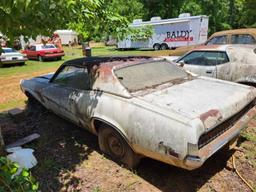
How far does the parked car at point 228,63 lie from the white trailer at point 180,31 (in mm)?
15621

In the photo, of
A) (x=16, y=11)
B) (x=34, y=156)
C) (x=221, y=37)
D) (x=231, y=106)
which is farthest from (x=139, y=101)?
(x=221, y=37)

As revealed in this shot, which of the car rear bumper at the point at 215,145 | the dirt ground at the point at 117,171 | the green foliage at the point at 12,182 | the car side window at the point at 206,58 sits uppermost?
the car side window at the point at 206,58

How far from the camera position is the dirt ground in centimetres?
353

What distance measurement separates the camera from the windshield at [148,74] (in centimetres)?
397

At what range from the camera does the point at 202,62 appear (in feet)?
22.9

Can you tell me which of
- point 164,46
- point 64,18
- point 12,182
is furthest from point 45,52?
point 12,182

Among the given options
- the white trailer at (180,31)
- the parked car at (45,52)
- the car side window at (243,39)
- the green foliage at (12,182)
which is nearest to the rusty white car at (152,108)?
the green foliage at (12,182)

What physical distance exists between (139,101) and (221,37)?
8482 mm

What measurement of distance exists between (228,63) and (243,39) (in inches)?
Answer: 178

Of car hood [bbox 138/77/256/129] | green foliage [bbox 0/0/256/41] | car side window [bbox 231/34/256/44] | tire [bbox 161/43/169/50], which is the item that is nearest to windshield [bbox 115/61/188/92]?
car hood [bbox 138/77/256/129]

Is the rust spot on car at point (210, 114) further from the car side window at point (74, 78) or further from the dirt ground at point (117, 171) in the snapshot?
the car side window at point (74, 78)

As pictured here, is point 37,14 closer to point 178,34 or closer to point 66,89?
point 66,89

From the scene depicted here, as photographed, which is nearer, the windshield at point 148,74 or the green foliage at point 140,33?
the windshield at point 148,74

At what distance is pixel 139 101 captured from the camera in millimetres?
3488
